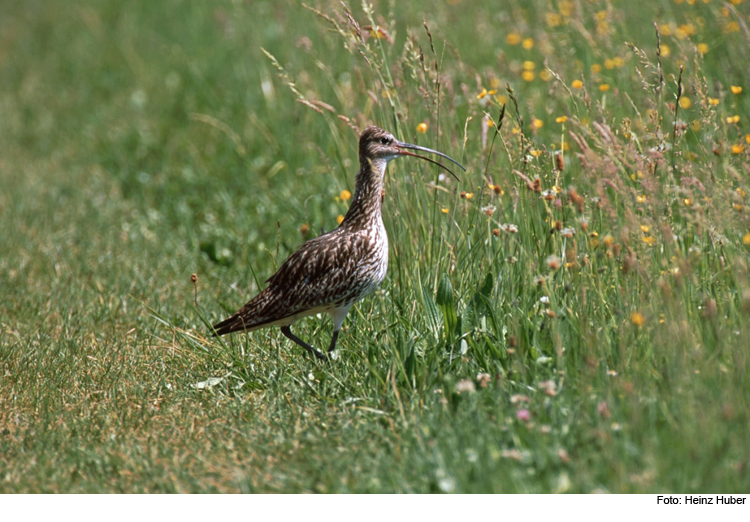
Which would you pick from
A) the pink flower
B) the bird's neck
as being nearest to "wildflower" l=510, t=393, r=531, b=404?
the pink flower

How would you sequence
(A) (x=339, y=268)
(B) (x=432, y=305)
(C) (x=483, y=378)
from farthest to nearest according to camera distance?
(A) (x=339, y=268), (B) (x=432, y=305), (C) (x=483, y=378)

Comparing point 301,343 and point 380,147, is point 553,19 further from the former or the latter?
point 301,343

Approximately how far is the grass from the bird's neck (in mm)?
299

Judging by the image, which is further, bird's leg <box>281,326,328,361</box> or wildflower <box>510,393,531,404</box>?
bird's leg <box>281,326,328,361</box>

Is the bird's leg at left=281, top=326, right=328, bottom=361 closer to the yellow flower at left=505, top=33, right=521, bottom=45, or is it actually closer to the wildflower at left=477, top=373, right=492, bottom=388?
the wildflower at left=477, top=373, right=492, bottom=388

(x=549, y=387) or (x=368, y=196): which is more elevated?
(x=368, y=196)

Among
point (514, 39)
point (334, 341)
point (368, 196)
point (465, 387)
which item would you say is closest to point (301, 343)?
point (334, 341)

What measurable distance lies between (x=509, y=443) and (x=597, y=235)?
4.84 ft

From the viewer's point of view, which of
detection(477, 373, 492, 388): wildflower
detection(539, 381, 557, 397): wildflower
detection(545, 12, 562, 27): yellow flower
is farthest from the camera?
detection(545, 12, 562, 27): yellow flower

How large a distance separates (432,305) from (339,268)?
536mm

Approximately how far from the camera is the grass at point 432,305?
3.42m

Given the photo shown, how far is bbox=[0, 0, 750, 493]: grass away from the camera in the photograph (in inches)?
134

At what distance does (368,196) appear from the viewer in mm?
4754

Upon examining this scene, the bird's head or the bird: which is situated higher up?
the bird's head
